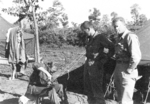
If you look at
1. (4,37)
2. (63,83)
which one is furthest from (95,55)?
(4,37)

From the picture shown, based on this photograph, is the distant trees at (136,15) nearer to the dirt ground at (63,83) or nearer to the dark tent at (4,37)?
the dark tent at (4,37)

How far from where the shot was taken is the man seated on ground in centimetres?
384

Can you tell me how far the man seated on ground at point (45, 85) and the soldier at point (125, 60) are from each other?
3.45 ft

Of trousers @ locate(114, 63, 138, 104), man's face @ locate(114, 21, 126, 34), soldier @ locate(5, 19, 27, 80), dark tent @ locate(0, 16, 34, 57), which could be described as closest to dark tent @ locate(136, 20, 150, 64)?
trousers @ locate(114, 63, 138, 104)

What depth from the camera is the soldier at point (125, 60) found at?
10.2ft

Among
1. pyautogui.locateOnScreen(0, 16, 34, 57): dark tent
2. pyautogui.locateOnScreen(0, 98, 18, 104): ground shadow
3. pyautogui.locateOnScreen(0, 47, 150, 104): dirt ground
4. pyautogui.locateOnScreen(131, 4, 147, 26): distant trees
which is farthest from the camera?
pyautogui.locateOnScreen(131, 4, 147, 26): distant trees

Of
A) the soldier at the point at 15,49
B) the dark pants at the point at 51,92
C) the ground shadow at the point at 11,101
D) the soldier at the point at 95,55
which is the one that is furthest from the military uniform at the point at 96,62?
the soldier at the point at 15,49

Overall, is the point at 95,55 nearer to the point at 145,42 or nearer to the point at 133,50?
the point at 133,50

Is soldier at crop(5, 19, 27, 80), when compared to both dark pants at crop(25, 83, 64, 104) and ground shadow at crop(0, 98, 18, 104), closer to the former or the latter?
ground shadow at crop(0, 98, 18, 104)

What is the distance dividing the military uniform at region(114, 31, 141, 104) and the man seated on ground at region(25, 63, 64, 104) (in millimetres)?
→ 1036

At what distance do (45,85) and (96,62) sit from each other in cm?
96

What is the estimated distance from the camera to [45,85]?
3961 millimetres

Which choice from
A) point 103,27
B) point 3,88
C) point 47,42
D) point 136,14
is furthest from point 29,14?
point 136,14

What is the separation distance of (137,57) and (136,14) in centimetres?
1300
